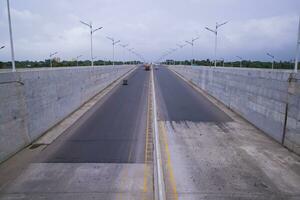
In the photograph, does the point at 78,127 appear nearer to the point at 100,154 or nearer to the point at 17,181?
the point at 100,154

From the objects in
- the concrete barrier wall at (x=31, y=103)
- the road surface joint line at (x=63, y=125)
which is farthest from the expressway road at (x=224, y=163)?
the concrete barrier wall at (x=31, y=103)

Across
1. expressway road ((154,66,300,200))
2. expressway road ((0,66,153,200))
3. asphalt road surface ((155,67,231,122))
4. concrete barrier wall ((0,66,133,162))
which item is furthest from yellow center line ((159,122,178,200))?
concrete barrier wall ((0,66,133,162))

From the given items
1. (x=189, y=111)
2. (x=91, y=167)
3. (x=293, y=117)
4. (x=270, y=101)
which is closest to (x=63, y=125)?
(x=91, y=167)

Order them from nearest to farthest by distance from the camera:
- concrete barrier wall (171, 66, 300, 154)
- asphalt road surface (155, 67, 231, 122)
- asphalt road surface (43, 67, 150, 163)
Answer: asphalt road surface (43, 67, 150, 163) → concrete barrier wall (171, 66, 300, 154) → asphalt road surface (155, 67, 231, 122)

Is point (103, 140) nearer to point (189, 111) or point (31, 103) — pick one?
point (31, 103)

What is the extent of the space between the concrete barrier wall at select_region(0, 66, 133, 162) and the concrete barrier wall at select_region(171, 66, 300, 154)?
1145 centimetres

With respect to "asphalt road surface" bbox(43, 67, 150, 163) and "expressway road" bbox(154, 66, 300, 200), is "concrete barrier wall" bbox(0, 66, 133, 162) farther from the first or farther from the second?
"expressway road" bbox(154, 66, 300, 200)

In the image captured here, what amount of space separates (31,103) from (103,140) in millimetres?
3842

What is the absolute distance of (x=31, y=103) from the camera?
36.1ft

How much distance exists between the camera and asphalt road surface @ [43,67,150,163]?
9.02 m

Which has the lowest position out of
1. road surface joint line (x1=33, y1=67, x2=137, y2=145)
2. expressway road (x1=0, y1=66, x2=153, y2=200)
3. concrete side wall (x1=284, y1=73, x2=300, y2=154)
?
Answer: expressway road (x1=0, y1=66, x2=153, y2=200)

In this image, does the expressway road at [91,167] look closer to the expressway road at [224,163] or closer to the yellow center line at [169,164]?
the yellow center line at [169,164]

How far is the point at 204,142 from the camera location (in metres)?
10.7

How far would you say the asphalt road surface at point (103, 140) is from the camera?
29.6ft
